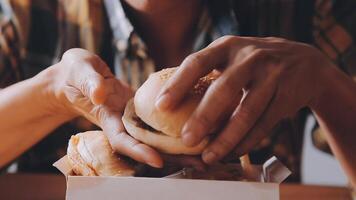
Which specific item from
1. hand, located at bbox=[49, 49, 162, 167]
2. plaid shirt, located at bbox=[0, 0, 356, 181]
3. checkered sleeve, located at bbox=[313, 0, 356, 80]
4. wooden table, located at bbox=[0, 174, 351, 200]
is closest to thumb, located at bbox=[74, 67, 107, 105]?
hand, located at bbox=[49, 49, 162, 167]

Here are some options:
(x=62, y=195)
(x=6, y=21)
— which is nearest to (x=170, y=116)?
(x=62, y=195)

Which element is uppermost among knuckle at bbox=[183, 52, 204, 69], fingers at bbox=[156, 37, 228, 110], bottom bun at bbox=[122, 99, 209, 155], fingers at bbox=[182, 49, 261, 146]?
knuckle at bbox=[183, 52, 204, 69]

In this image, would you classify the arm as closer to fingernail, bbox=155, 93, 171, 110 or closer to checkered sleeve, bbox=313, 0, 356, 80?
fingernail, bbox=155, 93, 171, 110

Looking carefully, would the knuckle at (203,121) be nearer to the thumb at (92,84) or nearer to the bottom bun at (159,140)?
the bottom bun at (159,140)

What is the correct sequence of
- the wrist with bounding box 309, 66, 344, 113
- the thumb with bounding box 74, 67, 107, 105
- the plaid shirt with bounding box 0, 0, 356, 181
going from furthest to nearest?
the plaid shirt with bounding box 0, 0, 356, 181, the wrist with bounding box 309, 66, 344, 113, the thumb with bounding box 74, 67, 107, 105

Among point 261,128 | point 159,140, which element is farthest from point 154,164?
point 261,128

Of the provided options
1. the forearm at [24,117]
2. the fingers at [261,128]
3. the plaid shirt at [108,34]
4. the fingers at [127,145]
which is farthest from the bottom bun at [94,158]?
the plaid shirt at [108,34]

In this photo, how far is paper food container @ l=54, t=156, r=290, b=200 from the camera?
443mm

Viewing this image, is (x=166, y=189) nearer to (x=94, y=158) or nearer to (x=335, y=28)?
(x=94, y=158)

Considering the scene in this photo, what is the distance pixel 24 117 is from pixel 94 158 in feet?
1.15

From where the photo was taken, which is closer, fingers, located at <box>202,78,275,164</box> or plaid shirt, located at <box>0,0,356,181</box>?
fingers, located at <box>202,78,275,164</box>

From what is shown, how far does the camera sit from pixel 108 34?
1.03 meters

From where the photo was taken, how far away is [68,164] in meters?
0.53

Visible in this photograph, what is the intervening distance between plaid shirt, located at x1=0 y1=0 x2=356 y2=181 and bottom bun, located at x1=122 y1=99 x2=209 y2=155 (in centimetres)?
48
